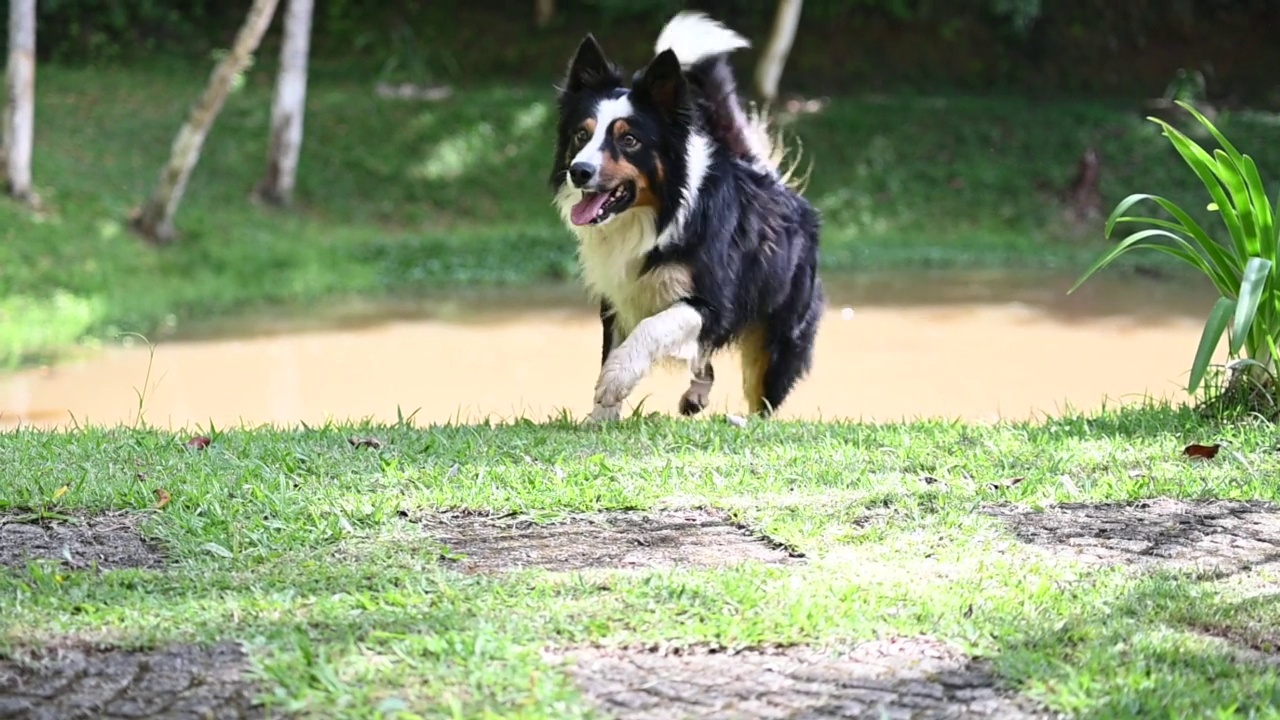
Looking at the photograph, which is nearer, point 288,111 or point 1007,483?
point 1007,483

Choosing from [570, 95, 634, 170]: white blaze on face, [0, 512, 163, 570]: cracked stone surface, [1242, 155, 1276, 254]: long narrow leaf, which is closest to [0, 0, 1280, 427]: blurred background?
[570, 95, 634, 170]: white blaze on face

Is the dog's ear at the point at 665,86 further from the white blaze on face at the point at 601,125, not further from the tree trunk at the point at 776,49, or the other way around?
the tree trunk at the point at 776,49

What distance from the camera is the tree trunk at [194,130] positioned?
12961 millimetres

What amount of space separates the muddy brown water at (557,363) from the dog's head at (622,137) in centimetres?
137

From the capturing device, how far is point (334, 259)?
15141 millimetres

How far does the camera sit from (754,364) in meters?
6.97

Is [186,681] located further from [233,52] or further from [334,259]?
[334,259]

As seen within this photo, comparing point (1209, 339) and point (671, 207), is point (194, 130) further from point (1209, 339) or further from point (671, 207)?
point (1209, 339)

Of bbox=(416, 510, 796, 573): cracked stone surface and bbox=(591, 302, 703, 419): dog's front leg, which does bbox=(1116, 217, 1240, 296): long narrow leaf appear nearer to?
bbox=(591, 302, 703, 419): dog's front leg

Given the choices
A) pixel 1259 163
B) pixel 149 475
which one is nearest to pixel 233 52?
pixel 149 475

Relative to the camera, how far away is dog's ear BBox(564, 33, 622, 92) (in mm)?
5879

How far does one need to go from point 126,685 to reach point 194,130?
38.7 feet

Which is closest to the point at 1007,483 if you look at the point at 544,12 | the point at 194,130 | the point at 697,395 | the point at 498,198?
the point at 697,395

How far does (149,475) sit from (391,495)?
2.69 ft
